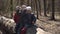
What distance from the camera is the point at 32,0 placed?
24500 mm

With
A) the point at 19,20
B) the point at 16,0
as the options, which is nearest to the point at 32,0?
the point at 16,0

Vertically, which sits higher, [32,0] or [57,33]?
[32,0]

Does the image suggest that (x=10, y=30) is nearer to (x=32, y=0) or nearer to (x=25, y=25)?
(x=25, y=25)

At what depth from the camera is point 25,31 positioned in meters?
6.76

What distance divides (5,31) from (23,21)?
4128 mm

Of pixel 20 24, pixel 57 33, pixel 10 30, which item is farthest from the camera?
pixel 57 33

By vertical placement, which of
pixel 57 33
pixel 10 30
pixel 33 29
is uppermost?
pixel 33 29

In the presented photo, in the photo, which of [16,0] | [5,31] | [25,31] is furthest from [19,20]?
[16,0]

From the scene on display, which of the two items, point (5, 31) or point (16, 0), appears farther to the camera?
point (16, 0)

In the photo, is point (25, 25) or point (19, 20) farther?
point (19, 20)

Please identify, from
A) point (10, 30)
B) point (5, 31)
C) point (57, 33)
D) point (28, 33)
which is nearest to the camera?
point (28, 33)

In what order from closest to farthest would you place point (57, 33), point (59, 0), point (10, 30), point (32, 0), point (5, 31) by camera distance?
point (10, 30), point (5, 31), point (57, 33), point (32, 0), point (59, 0)

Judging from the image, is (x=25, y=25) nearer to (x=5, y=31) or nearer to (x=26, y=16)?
(x=26, y=16)

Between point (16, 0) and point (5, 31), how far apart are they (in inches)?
409
